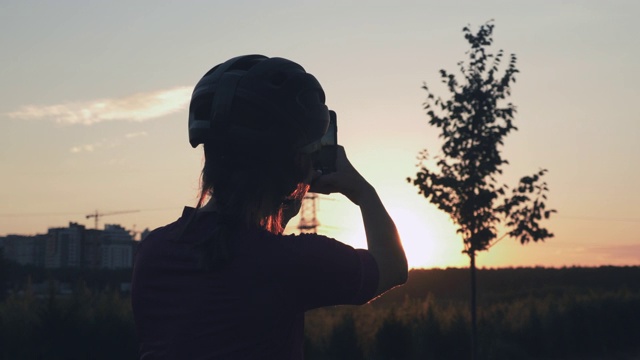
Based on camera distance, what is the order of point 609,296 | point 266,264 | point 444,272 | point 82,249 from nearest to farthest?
point 266,264, point 609,296, point 444,272, point 82,249

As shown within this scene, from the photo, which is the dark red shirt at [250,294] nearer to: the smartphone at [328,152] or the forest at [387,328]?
the smartphone at [328,152]

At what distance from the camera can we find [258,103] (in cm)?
185

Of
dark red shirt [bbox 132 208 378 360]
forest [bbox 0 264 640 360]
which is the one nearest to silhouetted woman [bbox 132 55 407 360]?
dark red shirt [bbox 132 208 378 360]

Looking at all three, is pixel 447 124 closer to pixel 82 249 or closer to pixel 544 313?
pixel 544 313

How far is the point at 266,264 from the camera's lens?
1.71m

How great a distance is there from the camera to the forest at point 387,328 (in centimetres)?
1322

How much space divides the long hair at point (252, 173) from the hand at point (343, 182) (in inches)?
3.8

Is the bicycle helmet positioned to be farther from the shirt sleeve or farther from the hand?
the shirt sleeve

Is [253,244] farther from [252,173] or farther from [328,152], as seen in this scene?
[328,152]

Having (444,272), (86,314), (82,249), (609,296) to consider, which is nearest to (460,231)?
(86,314)

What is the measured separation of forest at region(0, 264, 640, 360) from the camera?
13.2 m

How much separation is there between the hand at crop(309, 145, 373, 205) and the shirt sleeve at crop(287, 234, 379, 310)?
218 millimetres

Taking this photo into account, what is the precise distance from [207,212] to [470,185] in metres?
11.9

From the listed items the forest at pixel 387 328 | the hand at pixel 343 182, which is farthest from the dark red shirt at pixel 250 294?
the forest at pixel 387 328
